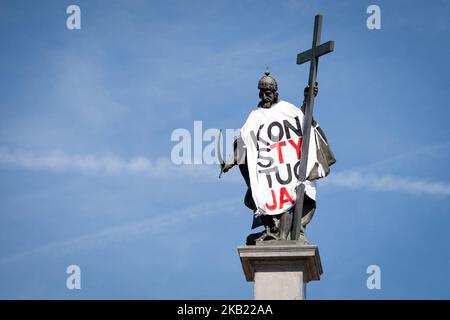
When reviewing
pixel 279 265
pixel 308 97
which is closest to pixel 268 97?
pixel 308 97

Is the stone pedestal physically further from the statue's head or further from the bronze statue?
the statue's head

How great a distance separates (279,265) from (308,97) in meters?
4.12

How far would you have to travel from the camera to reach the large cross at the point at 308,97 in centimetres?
3694

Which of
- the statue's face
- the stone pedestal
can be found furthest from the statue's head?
the stone pedestal

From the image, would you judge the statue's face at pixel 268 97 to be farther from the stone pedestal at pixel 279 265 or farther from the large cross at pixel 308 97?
the stone pedestal at pixel 279 265

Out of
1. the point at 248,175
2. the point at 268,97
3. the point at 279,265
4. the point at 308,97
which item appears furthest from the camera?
the point at 268,97

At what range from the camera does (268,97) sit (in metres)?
38.4

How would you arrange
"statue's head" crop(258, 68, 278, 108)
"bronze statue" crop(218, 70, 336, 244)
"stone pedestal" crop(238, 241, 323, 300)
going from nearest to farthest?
"stone pedestal" crop(238, 241, 323, 300), "bronze statue" crop(218, 70, 336, 244), "statue's head" crop(258, 68, 278, 108)

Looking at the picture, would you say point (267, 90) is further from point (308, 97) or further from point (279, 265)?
point (279, 265)

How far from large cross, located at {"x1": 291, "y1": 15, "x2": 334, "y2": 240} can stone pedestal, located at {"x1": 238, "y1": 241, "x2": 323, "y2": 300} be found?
2.37ft

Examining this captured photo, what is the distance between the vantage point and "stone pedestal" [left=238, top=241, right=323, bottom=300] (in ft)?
119

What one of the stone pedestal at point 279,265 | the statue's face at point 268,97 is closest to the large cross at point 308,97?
the stone pedestal at point 279,265
